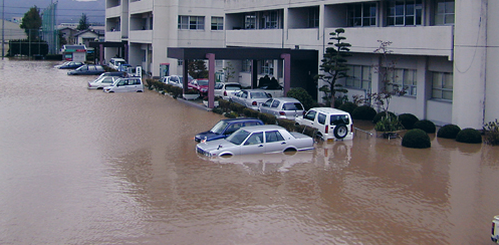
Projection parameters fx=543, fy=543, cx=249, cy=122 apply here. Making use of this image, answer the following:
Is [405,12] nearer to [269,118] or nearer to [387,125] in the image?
[387,125]

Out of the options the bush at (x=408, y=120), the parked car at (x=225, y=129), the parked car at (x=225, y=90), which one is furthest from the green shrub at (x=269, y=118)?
the parked car at (x=225, y=90)

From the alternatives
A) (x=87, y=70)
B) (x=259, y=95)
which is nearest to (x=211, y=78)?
(x=259, y=95)

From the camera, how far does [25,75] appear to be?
2322 inches

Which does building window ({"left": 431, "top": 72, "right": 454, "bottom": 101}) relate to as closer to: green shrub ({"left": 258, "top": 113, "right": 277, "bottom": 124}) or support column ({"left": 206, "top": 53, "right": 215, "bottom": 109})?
green shrub ({"left": 258, "top": 113, "right": 277, "bottom": 124})

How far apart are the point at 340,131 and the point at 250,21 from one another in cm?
2765

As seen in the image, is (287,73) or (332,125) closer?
Answer: (332,125)

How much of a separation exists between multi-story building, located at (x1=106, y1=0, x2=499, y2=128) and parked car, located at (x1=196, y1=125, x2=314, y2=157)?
947 cm

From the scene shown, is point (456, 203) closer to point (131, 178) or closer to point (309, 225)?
point (309, 225)

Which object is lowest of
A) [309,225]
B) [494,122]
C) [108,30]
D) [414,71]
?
[309,225]

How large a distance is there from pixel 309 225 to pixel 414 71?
2000cm

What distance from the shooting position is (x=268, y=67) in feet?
160

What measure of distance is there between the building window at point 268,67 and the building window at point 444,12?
19.7 m

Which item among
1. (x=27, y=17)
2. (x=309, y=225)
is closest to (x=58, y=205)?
(x=309, y=225)

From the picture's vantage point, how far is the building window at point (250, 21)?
163 ft
